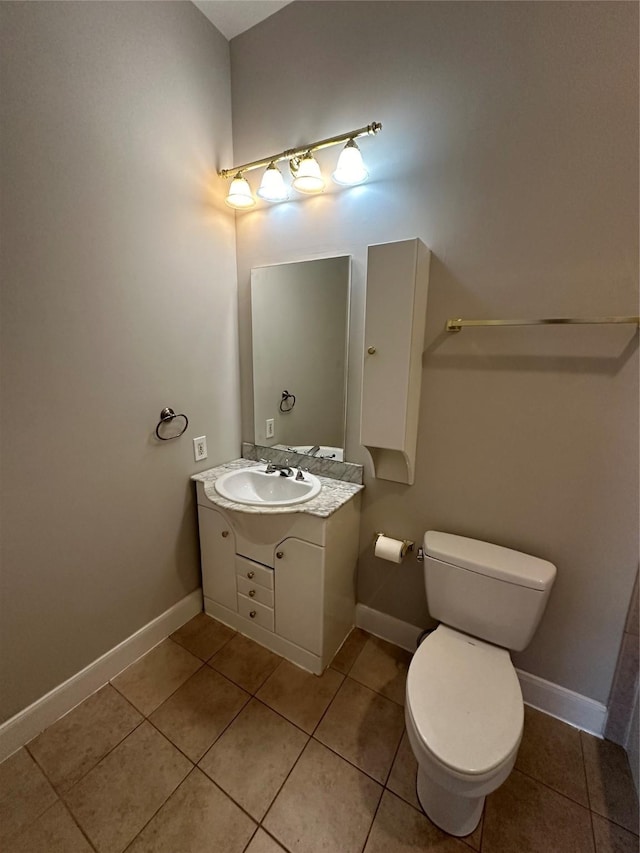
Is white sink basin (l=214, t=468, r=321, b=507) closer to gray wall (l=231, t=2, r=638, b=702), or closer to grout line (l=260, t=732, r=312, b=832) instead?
gray wall (l=231, t=2, r=638, b=702)

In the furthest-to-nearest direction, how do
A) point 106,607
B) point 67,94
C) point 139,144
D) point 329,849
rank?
point 106,607 → point 139,144 → point 67,94 → point 329,849

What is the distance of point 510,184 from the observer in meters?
1.22

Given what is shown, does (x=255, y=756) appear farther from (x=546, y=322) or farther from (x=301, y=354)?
(x=546, y=322)

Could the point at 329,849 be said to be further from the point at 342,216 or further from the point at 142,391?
the point at 342,216

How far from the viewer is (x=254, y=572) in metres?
1.67

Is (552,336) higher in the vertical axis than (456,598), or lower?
higher

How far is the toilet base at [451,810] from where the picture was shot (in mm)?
1066

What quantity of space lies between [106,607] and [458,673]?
146cm

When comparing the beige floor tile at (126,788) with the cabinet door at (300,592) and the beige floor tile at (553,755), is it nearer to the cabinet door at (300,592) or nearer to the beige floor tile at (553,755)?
the cabinet door at (300,592)

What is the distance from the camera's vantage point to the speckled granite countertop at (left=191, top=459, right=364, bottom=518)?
140cm

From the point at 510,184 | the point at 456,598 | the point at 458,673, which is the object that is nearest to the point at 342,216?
the point at 510,184

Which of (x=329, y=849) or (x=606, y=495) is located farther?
(x=606, y=495)

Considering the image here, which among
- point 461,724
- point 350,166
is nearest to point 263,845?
point 461,724

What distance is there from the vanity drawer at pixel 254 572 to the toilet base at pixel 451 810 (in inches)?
35.3
